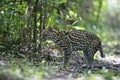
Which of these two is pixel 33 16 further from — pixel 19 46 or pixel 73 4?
pixel 73 4

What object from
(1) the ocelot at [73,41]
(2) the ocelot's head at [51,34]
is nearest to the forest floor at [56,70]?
(1) the ocelot at [73,41]

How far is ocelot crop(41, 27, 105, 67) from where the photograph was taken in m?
9.73

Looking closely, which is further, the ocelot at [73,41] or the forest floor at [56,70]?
the ocelot at [73,41]

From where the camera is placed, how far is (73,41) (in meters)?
9.81

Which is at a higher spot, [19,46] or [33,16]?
[33,16]

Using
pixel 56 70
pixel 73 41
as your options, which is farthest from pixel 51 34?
pixel 56 70

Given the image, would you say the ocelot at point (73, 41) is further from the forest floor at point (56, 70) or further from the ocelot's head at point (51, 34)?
the forest floor at point (56, 70)

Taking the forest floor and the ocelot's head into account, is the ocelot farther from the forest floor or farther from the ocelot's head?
the forest floor

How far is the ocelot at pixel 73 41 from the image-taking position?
973 cm

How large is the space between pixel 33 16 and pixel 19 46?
0.83 m

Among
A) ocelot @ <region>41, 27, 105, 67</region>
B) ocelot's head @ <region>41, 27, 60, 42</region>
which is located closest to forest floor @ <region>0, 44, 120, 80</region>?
ocelot @ <region>41, 27, 105, 67</region>

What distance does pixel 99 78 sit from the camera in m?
7.21

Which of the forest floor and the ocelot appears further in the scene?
the ocelot

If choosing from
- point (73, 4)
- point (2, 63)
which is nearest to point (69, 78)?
point (2, 63)
